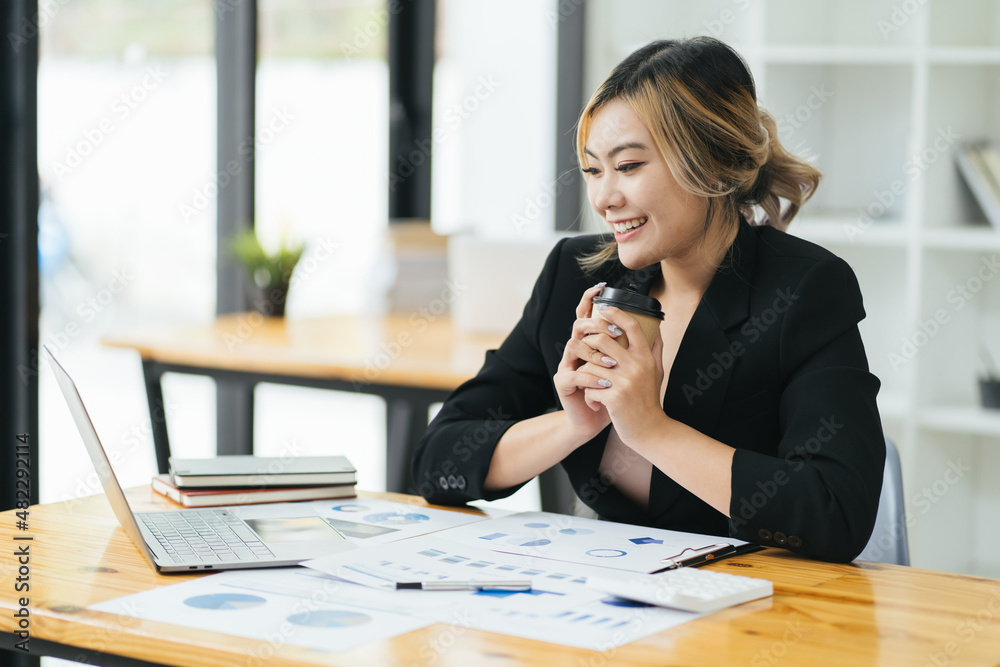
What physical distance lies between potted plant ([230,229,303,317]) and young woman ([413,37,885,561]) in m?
1.66

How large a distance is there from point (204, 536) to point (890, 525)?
971mm

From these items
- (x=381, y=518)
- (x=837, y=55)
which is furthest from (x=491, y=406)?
(x=837, y=55)

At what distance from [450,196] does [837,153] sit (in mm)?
1539

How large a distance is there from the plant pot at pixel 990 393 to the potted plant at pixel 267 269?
77.5 inches

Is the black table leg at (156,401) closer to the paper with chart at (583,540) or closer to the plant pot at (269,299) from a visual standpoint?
A: the plant pot at (269,299)

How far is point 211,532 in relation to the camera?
130cm

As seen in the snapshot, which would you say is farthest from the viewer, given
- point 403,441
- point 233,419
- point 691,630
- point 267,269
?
point 233,419

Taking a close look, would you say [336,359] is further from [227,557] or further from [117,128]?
[227,557]

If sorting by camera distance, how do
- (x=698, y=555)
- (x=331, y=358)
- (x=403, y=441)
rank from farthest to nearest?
(x=403, y=441), (x=331, y=358), (x=698, y=555)

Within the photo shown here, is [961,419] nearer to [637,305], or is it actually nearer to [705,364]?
[705,364]

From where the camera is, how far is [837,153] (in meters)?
3.29

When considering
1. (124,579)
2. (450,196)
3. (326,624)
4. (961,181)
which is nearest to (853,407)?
(326,624)

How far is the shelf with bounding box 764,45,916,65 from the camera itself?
116 inches

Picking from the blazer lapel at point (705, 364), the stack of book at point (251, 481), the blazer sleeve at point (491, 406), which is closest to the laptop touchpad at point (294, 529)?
the stack of book at point (251, 481)
